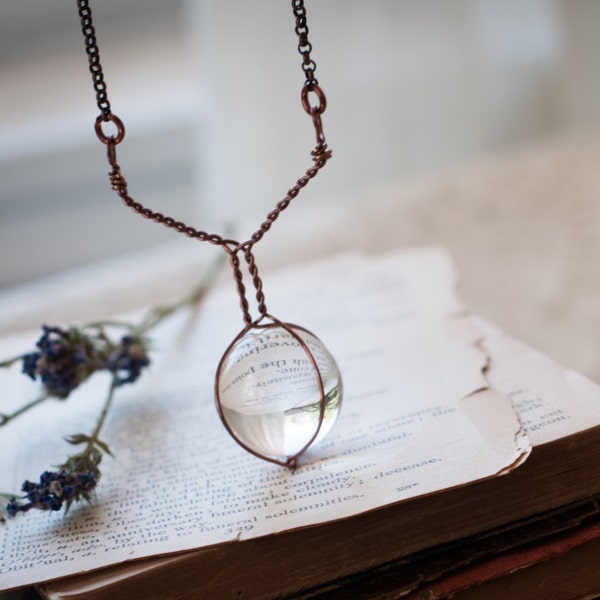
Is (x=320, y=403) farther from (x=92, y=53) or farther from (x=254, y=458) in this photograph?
(x=92, y=53)

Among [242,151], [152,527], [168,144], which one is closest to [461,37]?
[242,151]

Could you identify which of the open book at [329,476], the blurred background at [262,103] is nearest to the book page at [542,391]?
the open book at [329,476]

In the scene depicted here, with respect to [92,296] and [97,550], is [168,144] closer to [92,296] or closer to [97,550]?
[92,296]

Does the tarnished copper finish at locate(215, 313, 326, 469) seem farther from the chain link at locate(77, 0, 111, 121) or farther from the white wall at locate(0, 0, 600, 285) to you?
the white wall at locate(0, 0, 600, 285)

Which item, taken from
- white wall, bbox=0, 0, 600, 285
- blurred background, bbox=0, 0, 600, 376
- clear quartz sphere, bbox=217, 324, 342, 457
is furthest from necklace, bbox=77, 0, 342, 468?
white wall, bbox=0, 0, 600, 285

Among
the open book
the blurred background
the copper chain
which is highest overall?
the blurred background

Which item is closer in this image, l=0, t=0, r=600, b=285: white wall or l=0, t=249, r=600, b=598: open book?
l=0, t=249, r=600, b=598: open book

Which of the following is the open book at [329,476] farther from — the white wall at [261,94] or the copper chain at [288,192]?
the white wall at [261,94]
